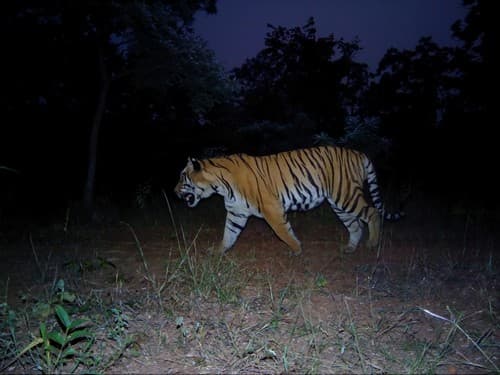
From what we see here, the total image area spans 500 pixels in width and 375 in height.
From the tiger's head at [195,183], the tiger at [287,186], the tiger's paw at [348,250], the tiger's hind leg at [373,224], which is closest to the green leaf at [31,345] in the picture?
the tiger at [287,186]

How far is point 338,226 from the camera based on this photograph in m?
7.65

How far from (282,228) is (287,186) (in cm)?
71

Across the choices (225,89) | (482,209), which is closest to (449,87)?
(482,209)

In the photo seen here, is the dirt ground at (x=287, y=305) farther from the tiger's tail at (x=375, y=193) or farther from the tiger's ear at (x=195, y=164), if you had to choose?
the tiger's ear at (x=195, y=164)

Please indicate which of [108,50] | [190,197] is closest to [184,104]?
[108,50]

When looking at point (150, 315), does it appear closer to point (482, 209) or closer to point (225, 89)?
point (225, 89)

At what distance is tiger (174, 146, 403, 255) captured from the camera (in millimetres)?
5547

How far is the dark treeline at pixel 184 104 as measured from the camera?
8.77m

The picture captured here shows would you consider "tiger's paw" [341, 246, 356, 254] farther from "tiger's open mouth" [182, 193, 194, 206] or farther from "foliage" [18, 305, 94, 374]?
"foliage" [18, 305, 94, 374]

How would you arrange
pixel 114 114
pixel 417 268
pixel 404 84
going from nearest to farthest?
pixel 417 268, pixel 114 114, pixel 404 84

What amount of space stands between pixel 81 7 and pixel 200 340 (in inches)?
293

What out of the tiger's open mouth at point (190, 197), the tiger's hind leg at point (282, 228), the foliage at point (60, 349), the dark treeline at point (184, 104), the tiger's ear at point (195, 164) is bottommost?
the foliage at point (60, 349)

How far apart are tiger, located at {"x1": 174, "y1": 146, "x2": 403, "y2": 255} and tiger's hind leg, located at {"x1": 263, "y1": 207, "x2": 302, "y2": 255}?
3 cm

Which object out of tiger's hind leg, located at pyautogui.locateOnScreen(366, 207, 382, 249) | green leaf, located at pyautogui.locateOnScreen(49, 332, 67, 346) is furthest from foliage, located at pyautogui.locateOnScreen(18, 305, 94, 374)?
tiger's hind leg, located at pyautogui.locateOnScreen(366, 207, 382, 249)
